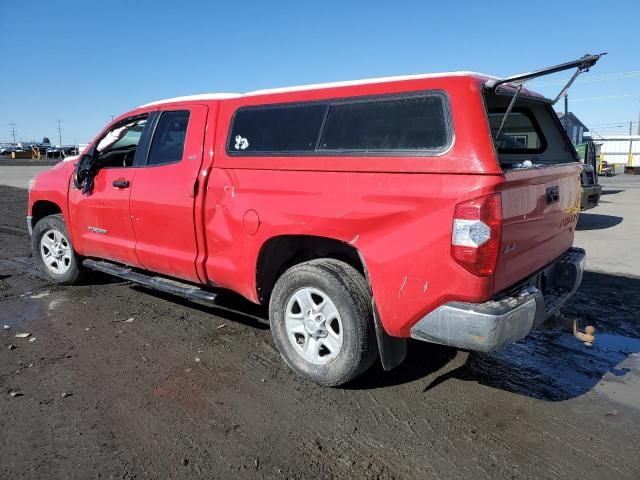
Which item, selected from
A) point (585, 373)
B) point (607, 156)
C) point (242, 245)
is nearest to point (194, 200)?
point (242, 245)

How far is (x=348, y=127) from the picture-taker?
3.36m

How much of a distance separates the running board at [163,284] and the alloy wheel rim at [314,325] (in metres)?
0.85

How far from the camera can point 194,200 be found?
13.3ft

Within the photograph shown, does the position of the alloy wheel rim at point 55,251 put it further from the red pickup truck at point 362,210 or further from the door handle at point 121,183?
the door handle at point 121,183

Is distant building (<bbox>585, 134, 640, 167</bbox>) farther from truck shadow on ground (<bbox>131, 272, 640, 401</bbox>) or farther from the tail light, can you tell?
the tail light

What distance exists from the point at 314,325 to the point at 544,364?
1.85 metres

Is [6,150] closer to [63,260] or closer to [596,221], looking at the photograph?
[63,260]

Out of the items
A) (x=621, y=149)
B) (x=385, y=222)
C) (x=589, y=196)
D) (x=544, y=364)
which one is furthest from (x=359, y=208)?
(x=621, y=149)

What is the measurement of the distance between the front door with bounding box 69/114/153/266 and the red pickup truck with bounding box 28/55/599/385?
0.10 feet

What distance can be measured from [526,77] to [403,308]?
1.46m

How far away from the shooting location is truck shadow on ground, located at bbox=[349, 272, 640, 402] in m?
3.57

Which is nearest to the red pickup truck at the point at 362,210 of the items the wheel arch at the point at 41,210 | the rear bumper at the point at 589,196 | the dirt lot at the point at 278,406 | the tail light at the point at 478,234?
the tail light at the point at 478,234

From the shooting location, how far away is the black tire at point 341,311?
322 cm

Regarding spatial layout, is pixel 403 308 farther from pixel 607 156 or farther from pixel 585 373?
pixel 607 156
